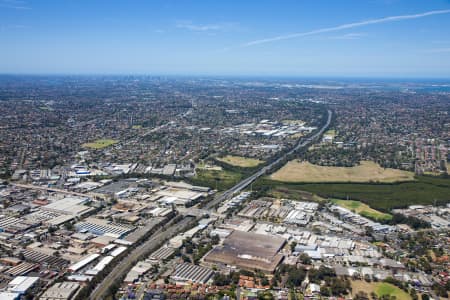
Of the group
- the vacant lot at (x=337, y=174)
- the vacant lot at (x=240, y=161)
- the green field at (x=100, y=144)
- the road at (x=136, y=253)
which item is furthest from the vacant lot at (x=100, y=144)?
the road at (x=136, y=253)

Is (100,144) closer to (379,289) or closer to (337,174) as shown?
(337,174)

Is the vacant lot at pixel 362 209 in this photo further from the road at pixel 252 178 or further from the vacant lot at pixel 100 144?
the vacant lot at pixel 100 144

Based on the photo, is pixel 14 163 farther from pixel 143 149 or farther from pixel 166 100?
pixel 166 100

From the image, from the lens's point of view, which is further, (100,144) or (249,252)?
(100,144)

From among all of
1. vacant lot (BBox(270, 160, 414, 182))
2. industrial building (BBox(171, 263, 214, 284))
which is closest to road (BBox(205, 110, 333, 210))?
vacant lot (BBox(270, 160, 414, 182))

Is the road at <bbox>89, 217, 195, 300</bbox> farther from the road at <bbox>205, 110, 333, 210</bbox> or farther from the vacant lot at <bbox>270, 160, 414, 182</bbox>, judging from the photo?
the vacant lot at <bbox>270, 160, 414, 182</bbox>

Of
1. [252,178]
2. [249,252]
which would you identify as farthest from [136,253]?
[252,178]
